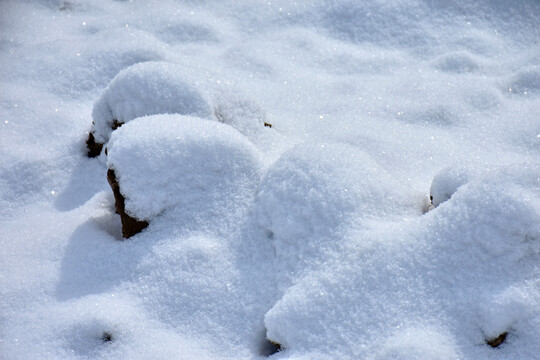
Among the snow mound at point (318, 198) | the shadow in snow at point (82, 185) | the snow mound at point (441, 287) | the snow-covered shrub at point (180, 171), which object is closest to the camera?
the snow mound at point (441, 287)

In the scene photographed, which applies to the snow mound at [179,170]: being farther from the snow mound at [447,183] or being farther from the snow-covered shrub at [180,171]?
the snow mound at [447,183]

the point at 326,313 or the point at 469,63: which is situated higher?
the point at 469,63

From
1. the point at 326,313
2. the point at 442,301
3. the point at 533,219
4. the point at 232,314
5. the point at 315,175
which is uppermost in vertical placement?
the point at 533,219

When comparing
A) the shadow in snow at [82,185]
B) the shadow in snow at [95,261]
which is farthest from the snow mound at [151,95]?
the shadow in snow at [95,261]

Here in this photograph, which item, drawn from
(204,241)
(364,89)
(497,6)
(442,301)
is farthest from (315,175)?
(497,6)

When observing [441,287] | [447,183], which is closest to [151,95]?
[447,183]

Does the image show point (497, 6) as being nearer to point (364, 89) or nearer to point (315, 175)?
point (364, 89)

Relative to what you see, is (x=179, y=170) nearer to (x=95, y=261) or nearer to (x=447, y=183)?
(x=95, y=261)
